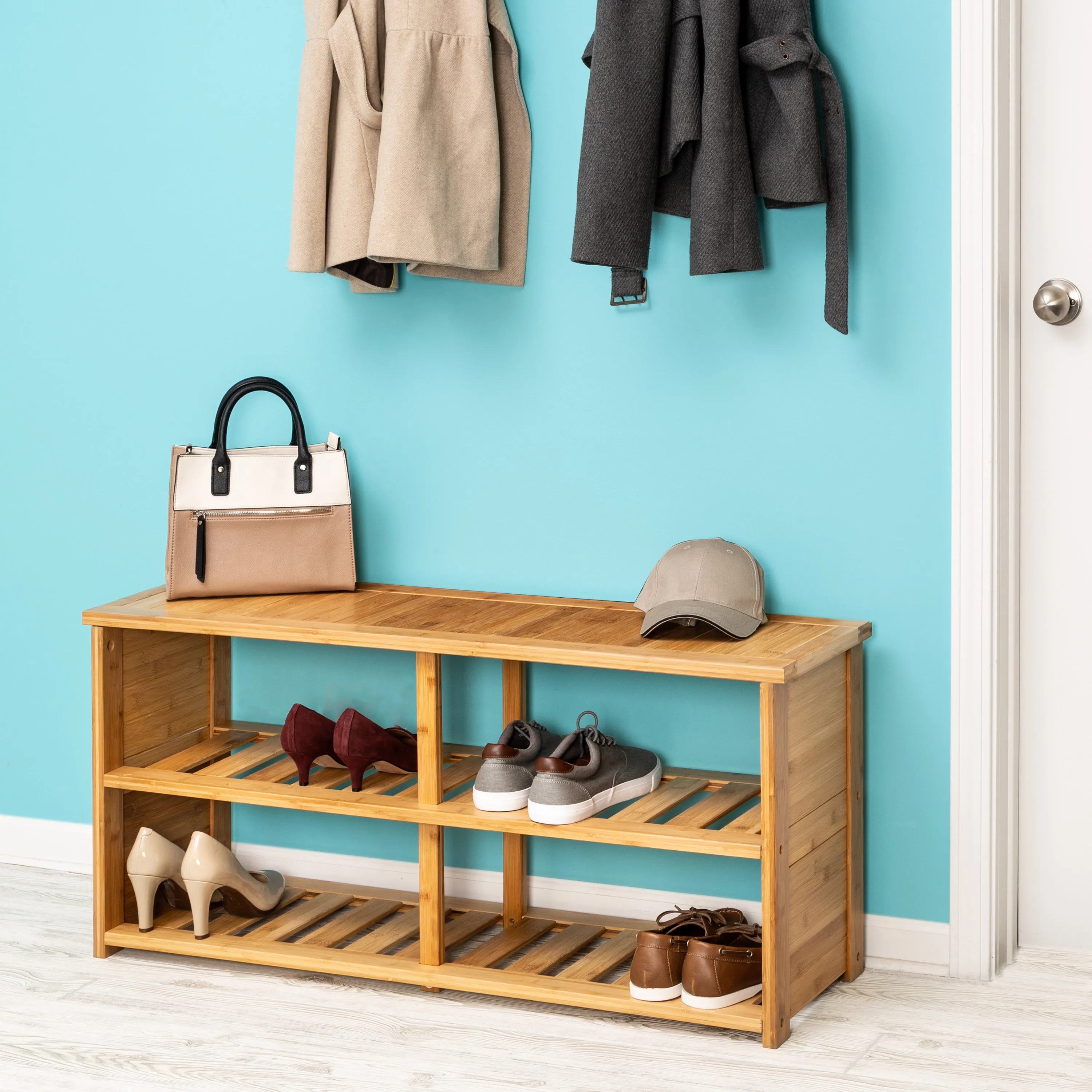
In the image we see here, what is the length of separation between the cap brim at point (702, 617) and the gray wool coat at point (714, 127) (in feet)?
1.45

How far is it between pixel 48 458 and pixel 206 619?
27.0 inches

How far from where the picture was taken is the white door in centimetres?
204

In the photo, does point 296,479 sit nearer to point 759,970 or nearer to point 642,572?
point 642,572

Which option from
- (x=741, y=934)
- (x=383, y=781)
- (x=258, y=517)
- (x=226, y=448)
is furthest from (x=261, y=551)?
(x=741, y=934)

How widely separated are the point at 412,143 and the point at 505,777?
3.14 feet

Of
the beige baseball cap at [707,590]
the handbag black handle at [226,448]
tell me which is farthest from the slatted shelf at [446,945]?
the handbag black handle at [226,448]

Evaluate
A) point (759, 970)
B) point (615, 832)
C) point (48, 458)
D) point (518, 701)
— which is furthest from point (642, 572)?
point (48, 458)

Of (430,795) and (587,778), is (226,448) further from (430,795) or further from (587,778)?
(587,778)

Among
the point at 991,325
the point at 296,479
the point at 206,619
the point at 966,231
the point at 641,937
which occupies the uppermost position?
the point at 966,231

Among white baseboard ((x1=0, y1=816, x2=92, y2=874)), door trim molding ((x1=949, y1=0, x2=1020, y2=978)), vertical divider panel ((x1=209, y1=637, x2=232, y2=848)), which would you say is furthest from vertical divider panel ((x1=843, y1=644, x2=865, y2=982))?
white baseboard ((x1=0, y1=816, x2=92, y2=874))

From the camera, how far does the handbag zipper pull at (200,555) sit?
2.24 m

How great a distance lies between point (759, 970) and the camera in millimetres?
1954

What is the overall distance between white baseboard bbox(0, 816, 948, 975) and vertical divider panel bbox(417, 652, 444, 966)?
0.30 meters

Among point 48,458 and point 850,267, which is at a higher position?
point 850,267
